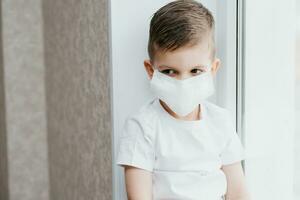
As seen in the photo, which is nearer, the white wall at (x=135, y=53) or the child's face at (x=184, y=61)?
the child's face at (x=184, y=61)

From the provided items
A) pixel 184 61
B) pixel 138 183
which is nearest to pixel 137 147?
pixel 138 183

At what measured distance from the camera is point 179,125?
98 centimetres

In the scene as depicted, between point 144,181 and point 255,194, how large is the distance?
0.35 metres

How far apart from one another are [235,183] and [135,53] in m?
0.39

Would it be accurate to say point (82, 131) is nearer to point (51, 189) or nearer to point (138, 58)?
point (138, 58)

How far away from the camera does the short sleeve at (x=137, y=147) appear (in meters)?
0.94

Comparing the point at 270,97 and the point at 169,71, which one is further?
the point at 270,97

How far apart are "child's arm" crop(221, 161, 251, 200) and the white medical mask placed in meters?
0.19

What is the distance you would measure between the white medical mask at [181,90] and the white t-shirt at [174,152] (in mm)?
51

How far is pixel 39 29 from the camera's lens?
214cm

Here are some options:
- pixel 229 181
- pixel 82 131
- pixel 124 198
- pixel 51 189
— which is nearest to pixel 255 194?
pixel 229 181

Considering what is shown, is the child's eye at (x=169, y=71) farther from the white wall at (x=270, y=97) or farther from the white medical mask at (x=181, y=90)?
the white wall at (x=270, y=97)

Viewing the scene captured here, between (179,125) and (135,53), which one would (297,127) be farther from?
(135,53)

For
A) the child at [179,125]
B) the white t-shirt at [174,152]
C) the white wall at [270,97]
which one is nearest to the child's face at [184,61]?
the child at [179,125]
